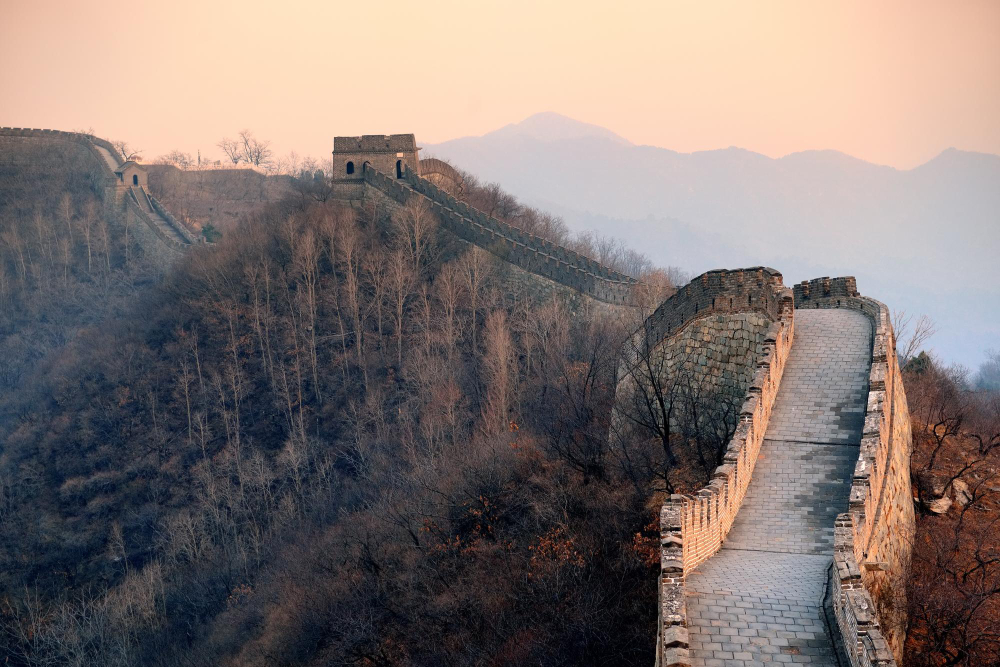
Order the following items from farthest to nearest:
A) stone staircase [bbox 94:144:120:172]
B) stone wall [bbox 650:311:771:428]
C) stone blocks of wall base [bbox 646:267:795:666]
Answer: stone staircase [bbox 94:144:120:172] < stone wall [bbox 650:311:771:428] < stone blocks of wall base [bbox 646:267:795:666]

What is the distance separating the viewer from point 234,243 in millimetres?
45719

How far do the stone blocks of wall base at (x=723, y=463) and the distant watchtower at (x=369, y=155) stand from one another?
26226mm

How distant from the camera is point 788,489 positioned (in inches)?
584

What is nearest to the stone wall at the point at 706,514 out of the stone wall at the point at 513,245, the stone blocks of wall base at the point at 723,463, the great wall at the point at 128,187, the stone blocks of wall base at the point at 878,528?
the stone blocks of wall base at the point at 723,463

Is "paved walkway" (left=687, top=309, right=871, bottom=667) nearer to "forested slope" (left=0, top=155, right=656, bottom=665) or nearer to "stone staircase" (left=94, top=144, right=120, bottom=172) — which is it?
"forested slope" (left=0, top=155, right=656, bottom=665)

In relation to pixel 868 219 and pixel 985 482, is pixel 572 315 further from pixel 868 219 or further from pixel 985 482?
pixel 868 219

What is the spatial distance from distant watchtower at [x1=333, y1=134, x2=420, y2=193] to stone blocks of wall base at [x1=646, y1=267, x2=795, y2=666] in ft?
86.0

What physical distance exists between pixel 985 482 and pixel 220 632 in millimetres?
18726

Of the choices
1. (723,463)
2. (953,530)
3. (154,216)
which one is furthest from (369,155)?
(723,463)

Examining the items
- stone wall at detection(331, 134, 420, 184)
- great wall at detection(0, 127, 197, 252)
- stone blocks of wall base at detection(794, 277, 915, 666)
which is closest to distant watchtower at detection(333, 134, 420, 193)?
stone wall at detection(331, 134, 420, 184)

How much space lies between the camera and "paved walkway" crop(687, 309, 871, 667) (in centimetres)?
1134

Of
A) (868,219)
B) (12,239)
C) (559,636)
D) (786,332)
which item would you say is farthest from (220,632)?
(868,219)

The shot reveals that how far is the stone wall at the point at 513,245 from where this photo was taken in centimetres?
3709

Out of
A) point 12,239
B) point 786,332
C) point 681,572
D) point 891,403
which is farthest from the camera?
point 12,239
